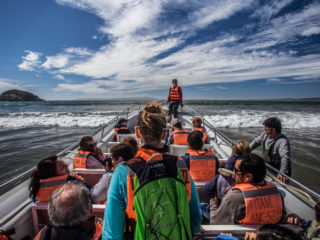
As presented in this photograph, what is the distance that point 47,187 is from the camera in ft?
6.10

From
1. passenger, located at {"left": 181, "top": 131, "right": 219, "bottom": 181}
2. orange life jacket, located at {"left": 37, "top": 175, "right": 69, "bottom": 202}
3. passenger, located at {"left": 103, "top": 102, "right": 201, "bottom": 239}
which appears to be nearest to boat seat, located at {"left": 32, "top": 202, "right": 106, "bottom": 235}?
orange life jacket, located at {"left": 37, "top": 175, "right": 69, "bottom": 202}

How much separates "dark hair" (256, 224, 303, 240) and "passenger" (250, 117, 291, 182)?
2048 mm

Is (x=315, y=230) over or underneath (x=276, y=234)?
underneath

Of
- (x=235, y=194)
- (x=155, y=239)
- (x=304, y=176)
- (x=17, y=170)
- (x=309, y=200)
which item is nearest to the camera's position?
(x=155, y=239)

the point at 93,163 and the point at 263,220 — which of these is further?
the point at 93,163

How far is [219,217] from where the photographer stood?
1582mm

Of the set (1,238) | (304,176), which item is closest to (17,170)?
(1,238)

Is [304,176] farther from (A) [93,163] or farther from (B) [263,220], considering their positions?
(A) [93,163]

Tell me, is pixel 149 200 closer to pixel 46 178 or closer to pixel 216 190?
pixel 216 190

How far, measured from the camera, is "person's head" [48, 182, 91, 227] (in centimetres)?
106

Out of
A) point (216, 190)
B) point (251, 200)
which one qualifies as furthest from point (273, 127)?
point (251, 200)

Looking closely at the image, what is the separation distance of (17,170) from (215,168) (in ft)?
18.2

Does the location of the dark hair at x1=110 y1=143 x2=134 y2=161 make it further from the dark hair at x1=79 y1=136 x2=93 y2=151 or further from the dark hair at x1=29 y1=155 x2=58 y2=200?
the dark hair at x1=79 y1=136 x2=93 y2=151

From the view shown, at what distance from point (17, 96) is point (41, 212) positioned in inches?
5256
